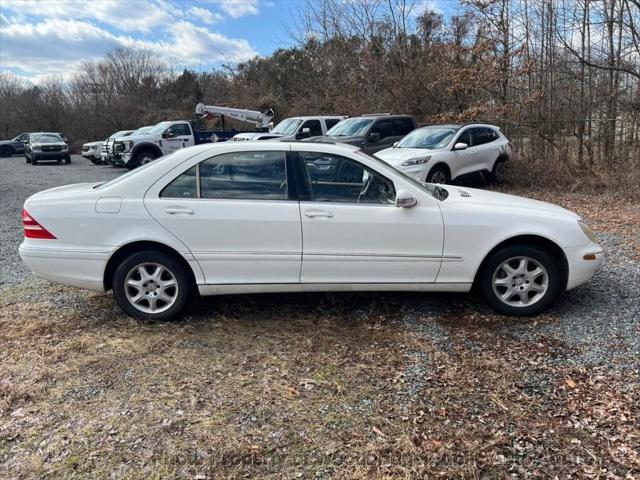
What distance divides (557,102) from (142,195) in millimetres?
12881

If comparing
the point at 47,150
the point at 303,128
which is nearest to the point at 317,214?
the point at 303,128

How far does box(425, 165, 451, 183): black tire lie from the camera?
1066cm

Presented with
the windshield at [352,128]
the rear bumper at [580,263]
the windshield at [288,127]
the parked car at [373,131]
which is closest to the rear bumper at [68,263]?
the rear bumper at [580,263]

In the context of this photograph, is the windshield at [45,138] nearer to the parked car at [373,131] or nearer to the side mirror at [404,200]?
the parked car at [373,131]

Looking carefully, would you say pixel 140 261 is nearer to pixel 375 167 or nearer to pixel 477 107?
pixel 375 167

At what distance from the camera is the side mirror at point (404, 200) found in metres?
4.07

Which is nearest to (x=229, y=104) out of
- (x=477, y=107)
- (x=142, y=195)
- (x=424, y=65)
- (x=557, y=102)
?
(x=424, y=65)

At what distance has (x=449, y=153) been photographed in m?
10.9

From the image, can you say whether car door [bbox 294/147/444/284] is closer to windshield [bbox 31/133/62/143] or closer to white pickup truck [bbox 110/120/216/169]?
white pickup truck [bbox 110/120/216/169]

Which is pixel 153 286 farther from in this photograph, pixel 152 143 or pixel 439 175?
pixel 152 143

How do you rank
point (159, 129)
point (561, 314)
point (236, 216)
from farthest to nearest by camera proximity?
point (159, 129), point (561, 314), point (236, 216)

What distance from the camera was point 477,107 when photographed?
1477cm

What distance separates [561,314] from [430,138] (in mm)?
7774

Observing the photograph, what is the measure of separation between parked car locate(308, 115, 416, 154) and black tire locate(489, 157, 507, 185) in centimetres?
289
